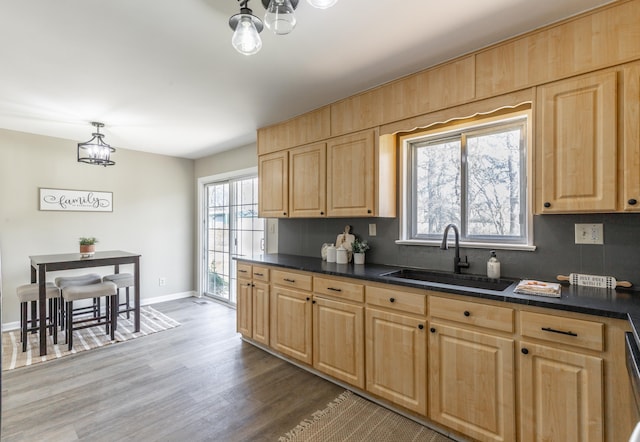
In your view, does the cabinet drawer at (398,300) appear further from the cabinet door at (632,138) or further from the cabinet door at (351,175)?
the cabinet door at (632,138)

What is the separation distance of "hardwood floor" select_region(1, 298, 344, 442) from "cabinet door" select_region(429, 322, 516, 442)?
2.80 feet

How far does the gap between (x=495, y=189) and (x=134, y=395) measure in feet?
10.3

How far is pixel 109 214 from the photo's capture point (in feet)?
15.3

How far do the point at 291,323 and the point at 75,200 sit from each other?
349 centimetres

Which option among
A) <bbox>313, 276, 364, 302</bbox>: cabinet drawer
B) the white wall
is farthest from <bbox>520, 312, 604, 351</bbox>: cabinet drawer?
the white wall

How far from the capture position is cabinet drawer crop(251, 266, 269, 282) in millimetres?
3191

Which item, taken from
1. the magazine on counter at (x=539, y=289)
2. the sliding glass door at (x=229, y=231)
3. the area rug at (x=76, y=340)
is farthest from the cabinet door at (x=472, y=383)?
the area rug at (x=76, y=340)

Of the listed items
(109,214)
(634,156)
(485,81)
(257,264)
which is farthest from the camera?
(109,214)

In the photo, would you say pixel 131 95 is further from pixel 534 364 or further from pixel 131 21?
pixel 534 364

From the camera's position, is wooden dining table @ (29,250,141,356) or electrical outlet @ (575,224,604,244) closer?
electrical outlet @ (575,224,604,244)

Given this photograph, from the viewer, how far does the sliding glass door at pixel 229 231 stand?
4566 mm

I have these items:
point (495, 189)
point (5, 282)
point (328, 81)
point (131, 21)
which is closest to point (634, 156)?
point (495, 189)

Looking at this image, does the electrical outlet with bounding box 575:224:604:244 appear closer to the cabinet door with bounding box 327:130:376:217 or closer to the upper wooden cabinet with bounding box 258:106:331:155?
the cabinet door with bounding box 327:130:376:217

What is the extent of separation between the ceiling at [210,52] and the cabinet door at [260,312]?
1.74m
